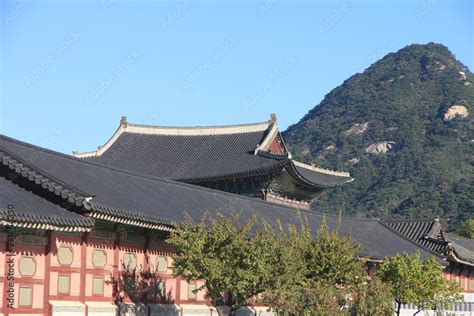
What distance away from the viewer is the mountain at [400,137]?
121 metres

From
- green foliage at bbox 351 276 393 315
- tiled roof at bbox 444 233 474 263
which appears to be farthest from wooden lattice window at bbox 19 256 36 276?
tiled roof at bbox 444 233 474 263

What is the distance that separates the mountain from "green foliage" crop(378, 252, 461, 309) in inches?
2802

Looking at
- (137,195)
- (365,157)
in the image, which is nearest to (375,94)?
(365,157)

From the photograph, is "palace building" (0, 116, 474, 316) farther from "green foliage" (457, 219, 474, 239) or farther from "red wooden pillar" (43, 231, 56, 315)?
"green foliage" (457, 219, 474, 239)

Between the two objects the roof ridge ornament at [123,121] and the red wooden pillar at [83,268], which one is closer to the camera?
the red wooden pillar at [83,268]

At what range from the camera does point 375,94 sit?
16350 centimetres

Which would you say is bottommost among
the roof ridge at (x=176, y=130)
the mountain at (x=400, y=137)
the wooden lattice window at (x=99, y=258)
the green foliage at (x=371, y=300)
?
the green foliage at (x=371, y=300)

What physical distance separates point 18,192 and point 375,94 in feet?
466

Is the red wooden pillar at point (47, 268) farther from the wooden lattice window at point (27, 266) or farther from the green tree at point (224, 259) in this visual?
the green tree at point (224, 259)

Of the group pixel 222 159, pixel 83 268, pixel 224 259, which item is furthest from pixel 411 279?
pixel 222 159

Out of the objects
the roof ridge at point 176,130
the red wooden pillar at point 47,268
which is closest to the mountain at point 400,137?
the roof ridge at point 176,130

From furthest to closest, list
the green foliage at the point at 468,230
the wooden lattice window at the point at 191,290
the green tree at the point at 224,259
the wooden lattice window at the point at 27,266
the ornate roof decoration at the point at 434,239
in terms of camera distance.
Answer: the green foliage at the point at 468,230
the ornate roof decoration at the point at 434,239
the wooden lattice window at the point at 191,290
the green tree at the point at 224,259
the wooden lattice window at the point at 27,266

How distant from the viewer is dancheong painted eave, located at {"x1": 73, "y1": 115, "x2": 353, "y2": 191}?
172 feet

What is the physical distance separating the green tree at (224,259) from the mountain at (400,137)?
279ft
